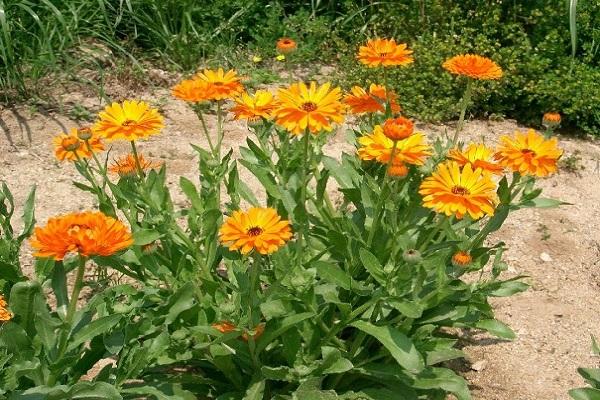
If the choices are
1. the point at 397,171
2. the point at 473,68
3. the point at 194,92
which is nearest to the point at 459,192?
the point at 397,171

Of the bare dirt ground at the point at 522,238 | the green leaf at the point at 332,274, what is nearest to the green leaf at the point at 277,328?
the green leaf at the point at 332,274

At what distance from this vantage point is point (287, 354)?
2311 millimetres

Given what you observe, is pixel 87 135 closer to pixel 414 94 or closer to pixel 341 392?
pixel 341 392

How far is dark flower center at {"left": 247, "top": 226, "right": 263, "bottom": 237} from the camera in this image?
195 centimetres

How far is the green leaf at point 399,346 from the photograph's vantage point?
7.14ft

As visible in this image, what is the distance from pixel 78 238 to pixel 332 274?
739 mm

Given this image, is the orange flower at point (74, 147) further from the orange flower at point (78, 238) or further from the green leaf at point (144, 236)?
the orange flower at point (78, 238)

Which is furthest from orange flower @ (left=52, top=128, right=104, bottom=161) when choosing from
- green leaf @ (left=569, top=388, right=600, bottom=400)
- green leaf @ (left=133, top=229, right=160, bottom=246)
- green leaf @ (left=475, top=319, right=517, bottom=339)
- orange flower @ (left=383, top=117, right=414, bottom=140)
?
green leaf @ (left=569, top=388, right=600, bottom=400)

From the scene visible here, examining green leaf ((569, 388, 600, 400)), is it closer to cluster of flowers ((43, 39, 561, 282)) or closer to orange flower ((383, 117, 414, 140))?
cluster of flowers ((43, 39, 561, 282))

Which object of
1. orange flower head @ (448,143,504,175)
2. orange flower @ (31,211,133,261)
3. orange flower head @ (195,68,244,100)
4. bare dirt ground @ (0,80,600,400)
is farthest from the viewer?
bare dirt ground @ (0,80,600,400)

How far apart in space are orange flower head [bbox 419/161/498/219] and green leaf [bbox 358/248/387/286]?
217 millimetres

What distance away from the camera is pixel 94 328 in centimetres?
209

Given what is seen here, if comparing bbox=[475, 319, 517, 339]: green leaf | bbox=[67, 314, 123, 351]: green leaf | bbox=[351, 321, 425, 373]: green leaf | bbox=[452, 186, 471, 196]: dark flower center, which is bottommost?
bbox=[475, 319, 517, 339]: green leaf

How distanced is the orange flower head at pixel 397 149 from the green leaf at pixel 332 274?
30cm
